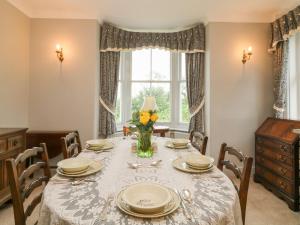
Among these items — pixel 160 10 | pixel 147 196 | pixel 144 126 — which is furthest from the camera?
pixel 160 10

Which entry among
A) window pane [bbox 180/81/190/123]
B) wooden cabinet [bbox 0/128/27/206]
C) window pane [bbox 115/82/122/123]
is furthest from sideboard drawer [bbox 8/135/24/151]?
window pane [bbox 180/81/190/123]

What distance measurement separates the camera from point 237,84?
10.8ft

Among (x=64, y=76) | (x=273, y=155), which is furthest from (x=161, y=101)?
(x=273, y=155)

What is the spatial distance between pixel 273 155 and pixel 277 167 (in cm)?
16

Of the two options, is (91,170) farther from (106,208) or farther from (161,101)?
(161,101)

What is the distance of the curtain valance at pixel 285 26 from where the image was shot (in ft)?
8.83

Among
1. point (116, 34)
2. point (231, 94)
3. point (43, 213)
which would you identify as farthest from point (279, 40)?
point (43, 213)

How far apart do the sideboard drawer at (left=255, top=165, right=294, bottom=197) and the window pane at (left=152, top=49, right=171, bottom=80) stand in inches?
89.1

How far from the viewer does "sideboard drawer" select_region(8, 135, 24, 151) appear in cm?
225

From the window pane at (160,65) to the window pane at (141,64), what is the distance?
0.33 ft

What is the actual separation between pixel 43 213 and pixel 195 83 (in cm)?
314

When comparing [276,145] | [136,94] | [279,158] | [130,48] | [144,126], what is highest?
[130,48]

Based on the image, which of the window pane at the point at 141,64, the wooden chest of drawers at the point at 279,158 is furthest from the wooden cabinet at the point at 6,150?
the wooden chest of drawers at the point at 279,158

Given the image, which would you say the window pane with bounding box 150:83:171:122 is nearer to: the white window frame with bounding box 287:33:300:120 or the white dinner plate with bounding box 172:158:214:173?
the white window frame with bounding box 287:33:300:120
